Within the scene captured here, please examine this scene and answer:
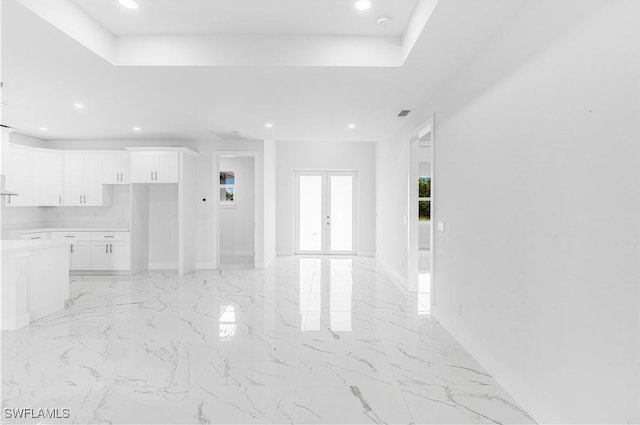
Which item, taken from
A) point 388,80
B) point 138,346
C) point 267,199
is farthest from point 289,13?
point 267,199

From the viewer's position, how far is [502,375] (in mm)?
2434

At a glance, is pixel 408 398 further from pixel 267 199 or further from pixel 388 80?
pixel 267 199

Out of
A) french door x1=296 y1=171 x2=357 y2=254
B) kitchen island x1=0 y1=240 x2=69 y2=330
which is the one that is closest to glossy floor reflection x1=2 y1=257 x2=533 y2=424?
kitchen island x1=0 y1=240 x2=69 y2=330

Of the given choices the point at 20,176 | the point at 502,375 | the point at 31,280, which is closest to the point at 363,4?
the point at 502,375

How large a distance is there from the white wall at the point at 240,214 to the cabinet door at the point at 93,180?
9.49 ft

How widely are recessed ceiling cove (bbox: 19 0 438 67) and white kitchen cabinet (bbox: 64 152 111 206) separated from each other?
399 centimetres

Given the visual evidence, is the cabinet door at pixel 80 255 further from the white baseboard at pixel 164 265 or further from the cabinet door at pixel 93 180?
the white baseboard at pixel 164 265

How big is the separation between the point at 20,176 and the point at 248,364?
5779 mm

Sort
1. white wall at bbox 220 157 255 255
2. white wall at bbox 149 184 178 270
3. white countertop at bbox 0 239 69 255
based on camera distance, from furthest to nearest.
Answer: white wall at bbox 220 157 255 255 → white wall at bbox 149 184 178 270 → white countertop at bbox 0 239 69 255

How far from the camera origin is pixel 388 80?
356 centimetres

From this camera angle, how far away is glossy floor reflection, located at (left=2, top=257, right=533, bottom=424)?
7.12 ft

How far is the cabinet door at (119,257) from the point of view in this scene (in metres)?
6.15

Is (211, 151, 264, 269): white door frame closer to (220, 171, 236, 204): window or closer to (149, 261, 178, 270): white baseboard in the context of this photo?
(149, 261, 178, 270): white baseboard

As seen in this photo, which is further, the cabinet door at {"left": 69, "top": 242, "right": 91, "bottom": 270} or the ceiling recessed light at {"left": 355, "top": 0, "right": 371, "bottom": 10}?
the cabinet door at {"left": 69, "top": 242, "right": 91, "bottom": 270}
